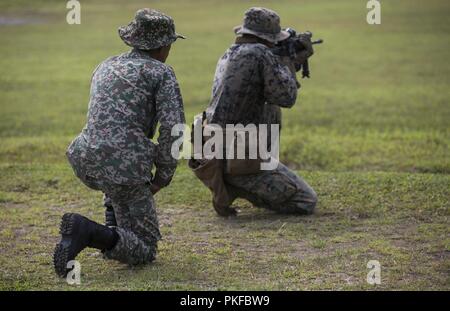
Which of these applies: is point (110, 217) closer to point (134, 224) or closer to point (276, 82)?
Answer: point (134, 224)

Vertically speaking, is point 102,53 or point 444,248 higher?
point 102,53

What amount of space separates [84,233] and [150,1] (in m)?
31.4

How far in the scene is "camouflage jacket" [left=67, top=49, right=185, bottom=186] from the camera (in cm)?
644

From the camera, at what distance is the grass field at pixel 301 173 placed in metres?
6.54

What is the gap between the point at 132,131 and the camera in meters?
6.48

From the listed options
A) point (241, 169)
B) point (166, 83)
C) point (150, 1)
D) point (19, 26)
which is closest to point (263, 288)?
point (166, 83)

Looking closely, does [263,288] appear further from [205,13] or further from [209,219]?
[205,13]

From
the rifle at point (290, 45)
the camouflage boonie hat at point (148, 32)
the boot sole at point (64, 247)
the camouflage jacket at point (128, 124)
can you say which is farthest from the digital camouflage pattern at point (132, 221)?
the rifle at point (290, 45)

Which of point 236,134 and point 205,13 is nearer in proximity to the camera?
point 236,134

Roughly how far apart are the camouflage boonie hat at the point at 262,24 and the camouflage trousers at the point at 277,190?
4.11 ft

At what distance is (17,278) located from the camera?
6.39 metres

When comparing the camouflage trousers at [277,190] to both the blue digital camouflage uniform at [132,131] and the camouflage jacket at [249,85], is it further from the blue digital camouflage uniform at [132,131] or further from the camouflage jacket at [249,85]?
the blue digital camouflage uniform at [132,131]

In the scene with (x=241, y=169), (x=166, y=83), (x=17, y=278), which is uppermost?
(x=166, y=83)
